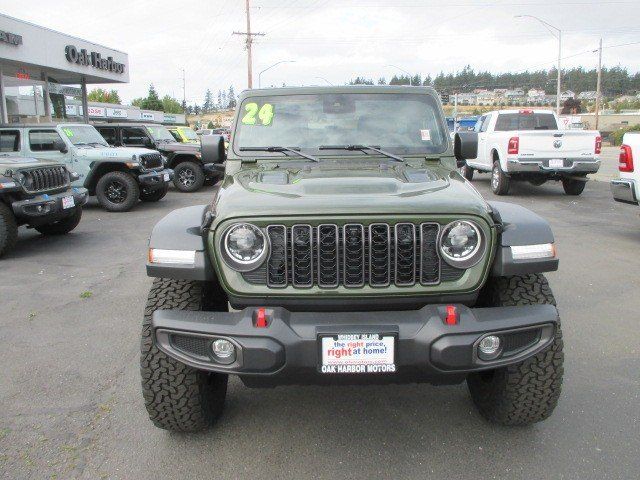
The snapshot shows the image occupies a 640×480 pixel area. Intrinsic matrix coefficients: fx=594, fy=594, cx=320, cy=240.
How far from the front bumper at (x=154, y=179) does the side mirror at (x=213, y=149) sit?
320 inches

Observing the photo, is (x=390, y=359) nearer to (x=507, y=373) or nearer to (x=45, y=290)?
(x=507, y=373)

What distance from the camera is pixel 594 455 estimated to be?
2920mm

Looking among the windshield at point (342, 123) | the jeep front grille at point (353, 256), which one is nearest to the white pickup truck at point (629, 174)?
the windshield at point (342, 123)

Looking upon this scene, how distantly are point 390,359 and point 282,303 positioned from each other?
1.83 feet

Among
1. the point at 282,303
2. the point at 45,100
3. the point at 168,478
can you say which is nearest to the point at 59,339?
the point at 168,478

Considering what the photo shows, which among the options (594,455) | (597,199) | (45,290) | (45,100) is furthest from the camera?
(45,100)

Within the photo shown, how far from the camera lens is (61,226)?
9.28 metres

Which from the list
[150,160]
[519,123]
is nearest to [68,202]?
[150,160]

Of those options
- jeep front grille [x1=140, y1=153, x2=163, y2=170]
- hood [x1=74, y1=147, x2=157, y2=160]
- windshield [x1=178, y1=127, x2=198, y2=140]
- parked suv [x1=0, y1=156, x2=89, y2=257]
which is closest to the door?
hood [x1=74, y1=147, x2=157, y2=160]

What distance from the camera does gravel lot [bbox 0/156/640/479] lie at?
113 inches

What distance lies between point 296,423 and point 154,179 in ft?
32.5

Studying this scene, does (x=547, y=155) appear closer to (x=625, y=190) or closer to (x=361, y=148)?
(x=625, y=190)

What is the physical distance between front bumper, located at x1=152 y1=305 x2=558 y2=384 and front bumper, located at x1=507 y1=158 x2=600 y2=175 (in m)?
10.5

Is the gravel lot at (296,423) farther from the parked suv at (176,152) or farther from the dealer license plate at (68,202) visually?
the parked suv at (176,152)
